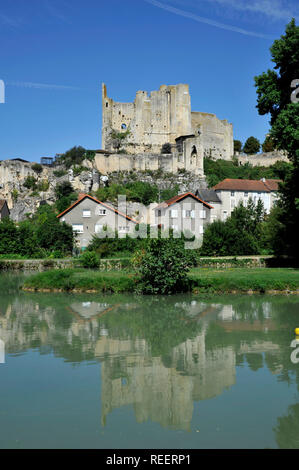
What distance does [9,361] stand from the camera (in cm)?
1151

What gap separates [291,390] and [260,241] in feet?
98.2

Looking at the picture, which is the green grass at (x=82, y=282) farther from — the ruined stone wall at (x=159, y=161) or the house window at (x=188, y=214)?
the ruined stone wall at (x=159, y=161)

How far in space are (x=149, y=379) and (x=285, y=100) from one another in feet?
69.7

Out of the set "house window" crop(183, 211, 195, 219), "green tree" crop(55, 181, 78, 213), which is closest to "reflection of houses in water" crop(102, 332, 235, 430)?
"house window" crop(183, 211, 195, 219)

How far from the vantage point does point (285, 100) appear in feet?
87.1

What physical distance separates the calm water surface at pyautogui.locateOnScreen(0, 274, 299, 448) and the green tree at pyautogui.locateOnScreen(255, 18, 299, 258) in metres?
10.8

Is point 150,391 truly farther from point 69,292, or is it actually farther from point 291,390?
point 69,292

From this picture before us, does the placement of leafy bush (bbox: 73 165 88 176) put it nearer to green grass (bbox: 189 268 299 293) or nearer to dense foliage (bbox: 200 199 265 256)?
dense foliage (bbox: 200 199 265 256)

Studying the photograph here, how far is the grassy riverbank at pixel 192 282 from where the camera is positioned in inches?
895

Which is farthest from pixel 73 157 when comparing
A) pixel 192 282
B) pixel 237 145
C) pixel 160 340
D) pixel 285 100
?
pixel 160 340

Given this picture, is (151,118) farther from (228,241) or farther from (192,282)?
(192,282)

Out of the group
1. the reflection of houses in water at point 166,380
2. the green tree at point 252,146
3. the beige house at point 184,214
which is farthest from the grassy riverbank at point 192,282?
the green tree at point 252,146

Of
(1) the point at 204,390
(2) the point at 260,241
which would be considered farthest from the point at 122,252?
(1) the point at 204,390

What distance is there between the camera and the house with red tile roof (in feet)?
170
